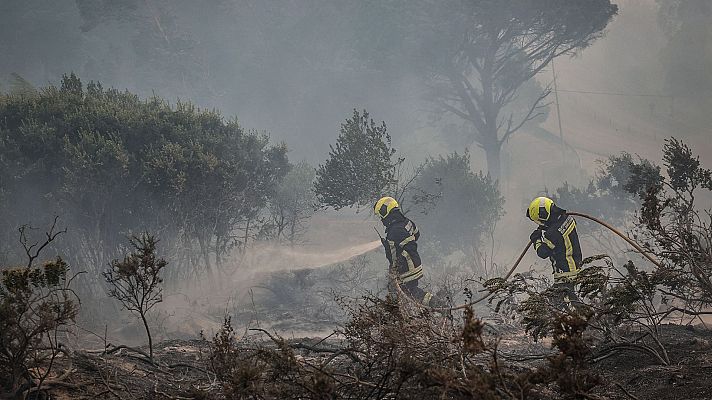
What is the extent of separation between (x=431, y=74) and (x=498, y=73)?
4.06 meters

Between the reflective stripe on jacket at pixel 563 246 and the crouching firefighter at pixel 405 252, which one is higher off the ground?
the crouching firefighter at pixel 405 252

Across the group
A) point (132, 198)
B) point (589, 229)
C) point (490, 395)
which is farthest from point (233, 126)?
point (490, 395)

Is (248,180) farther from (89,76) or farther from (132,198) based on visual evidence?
(89,76)

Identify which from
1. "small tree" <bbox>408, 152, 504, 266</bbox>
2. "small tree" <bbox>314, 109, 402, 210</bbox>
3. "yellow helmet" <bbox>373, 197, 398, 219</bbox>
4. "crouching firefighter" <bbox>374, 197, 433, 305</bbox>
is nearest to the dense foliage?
"small tree" <bbox>314, 109, 402, 210</bbox>

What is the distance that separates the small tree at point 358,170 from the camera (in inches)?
583

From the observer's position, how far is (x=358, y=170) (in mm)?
15094

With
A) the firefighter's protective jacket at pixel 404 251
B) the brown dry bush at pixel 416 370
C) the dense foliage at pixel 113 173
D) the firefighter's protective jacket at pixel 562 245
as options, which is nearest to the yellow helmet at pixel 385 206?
the firefighter's protective jacket at pixel 404 251

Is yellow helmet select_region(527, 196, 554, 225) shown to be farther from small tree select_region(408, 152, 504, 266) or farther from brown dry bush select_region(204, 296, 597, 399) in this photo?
small tree select_region(408, 152, 504, 266)

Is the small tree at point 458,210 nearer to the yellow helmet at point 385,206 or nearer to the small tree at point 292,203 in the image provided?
the small tree at point 292,203

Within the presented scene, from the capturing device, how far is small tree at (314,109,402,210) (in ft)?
48.6

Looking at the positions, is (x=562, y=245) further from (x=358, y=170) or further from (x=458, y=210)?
(x=458, y=210)

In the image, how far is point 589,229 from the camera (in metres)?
21.6

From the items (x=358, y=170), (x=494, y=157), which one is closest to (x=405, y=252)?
(x=358, y=170)

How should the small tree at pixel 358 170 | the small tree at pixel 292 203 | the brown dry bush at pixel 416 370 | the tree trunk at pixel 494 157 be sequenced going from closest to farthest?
1. the brown dry bush at pixel 416 370
2. the small tree at pixel 358 170
3. the small tree at pixel 292 203
4. the tree trunk at pixel 494 157
